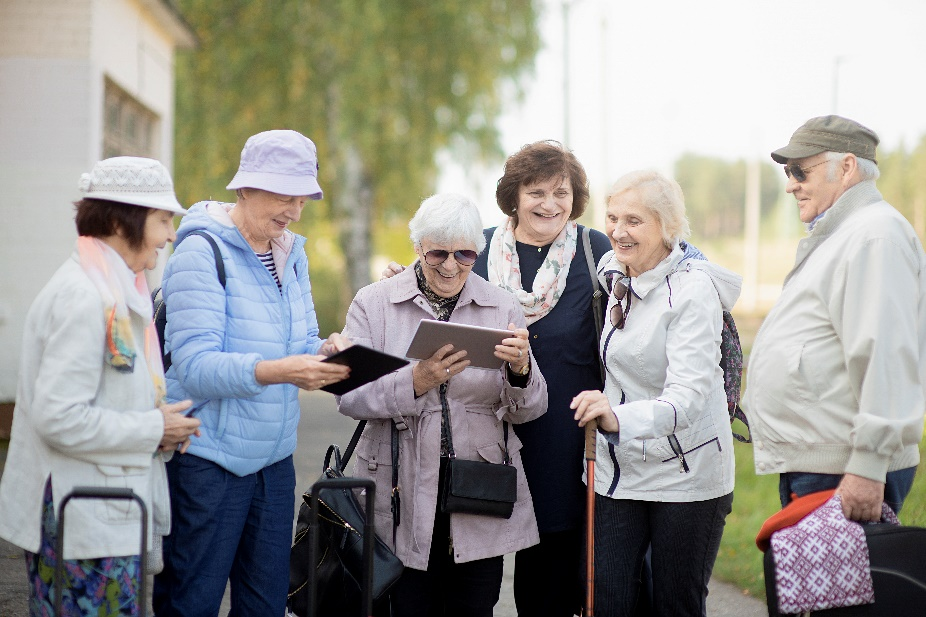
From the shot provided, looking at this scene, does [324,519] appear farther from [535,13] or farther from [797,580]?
[535,13]

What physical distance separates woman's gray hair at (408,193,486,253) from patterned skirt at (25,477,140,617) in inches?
58.7

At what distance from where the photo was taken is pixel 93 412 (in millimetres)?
2771

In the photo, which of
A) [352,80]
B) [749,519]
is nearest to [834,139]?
[749,519]

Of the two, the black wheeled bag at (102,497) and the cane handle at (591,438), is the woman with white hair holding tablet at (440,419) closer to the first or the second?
the cane handle at (591,438)

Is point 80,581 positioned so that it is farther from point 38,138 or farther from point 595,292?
point 38,138

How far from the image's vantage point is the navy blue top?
398 cm

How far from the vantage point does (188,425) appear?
301 cm

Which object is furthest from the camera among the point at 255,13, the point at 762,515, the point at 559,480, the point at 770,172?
the point at 770,172

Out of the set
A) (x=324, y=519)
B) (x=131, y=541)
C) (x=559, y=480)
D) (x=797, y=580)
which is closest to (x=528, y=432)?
(x=559, y=480)

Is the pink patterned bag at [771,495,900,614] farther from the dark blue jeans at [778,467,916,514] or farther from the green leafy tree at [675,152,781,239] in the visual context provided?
the green leafy tree at [675,152,781,239]

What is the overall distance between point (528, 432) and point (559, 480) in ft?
0.75

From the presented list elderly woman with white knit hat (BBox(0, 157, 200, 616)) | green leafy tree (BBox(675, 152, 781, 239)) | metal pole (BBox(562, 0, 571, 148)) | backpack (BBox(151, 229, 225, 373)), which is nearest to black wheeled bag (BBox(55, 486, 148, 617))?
elderly woman with white knit hat (BBox(0, 157, 200, 616))

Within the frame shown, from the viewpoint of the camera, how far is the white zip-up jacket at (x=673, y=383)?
3.37 metres

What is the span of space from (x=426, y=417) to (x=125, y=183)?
137 centimetres
